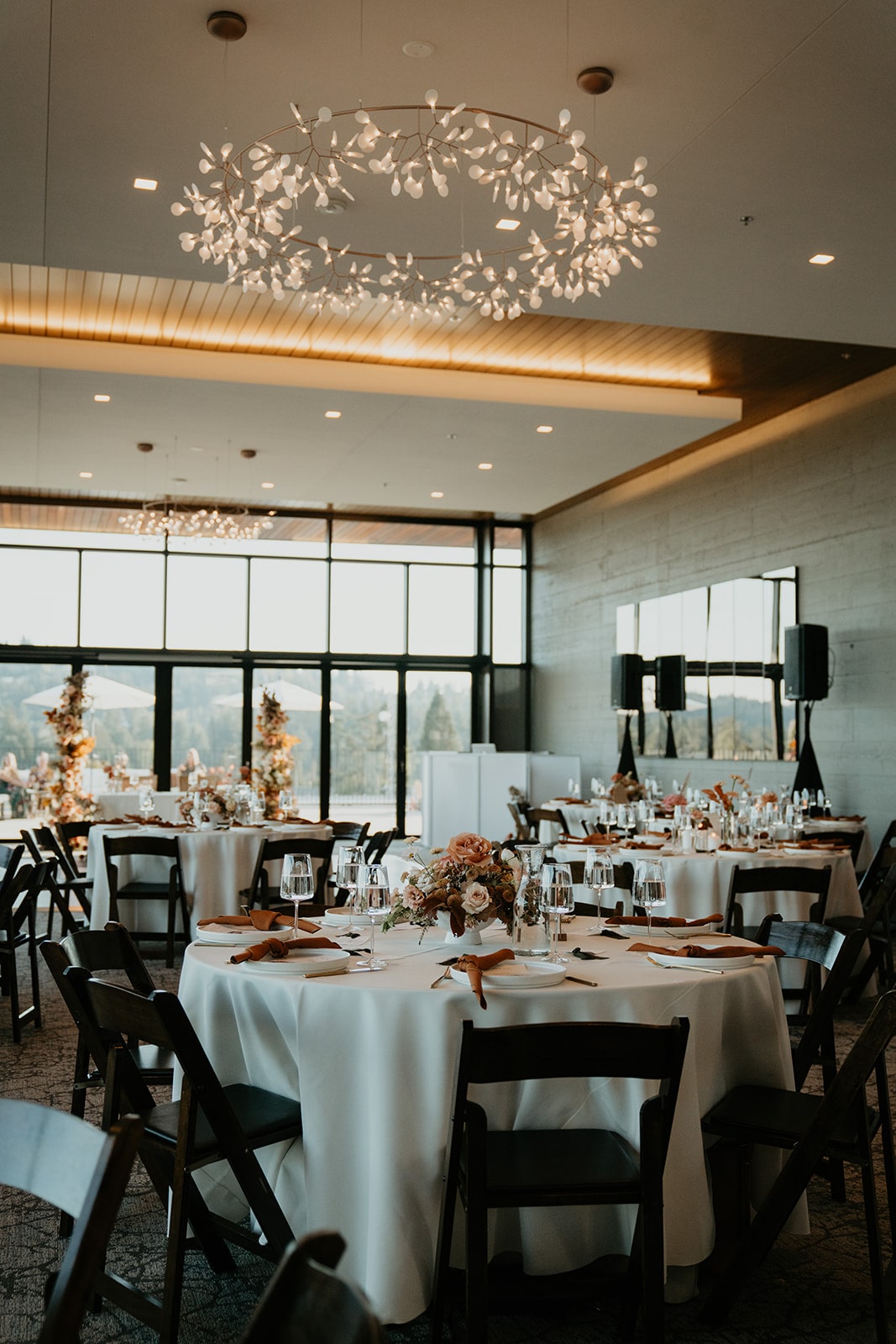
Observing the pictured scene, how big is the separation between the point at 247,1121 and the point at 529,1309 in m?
0.89

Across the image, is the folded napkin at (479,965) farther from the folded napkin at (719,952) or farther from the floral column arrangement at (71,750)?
the floral column arrangement at (71,750)

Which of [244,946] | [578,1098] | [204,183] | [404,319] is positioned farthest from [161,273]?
[578,1098]

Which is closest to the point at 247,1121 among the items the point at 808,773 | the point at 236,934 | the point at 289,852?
the point at 236,934

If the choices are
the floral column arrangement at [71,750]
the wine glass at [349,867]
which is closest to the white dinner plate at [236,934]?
the wine glass at [349,867]

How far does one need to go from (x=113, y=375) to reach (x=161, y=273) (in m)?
2.30

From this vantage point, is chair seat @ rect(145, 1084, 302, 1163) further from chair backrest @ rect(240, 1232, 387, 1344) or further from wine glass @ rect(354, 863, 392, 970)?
chair backrest @ rect(240, 1232, 387, 1344)

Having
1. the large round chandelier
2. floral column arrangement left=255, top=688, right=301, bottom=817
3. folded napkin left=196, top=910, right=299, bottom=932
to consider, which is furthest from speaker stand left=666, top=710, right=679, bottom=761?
folded napkin left=196, top=910, right=299, bottom=932

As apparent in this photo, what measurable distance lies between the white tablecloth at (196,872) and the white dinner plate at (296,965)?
183 inches

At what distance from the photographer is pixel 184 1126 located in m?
2.87

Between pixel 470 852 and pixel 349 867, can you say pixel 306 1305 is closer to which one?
pixel 470 852

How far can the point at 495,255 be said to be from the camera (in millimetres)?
6688

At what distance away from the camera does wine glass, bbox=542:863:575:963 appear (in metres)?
3.63

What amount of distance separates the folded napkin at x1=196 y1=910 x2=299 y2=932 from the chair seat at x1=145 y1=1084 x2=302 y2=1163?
756 millimetres

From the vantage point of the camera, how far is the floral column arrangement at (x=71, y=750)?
14.0 metres
